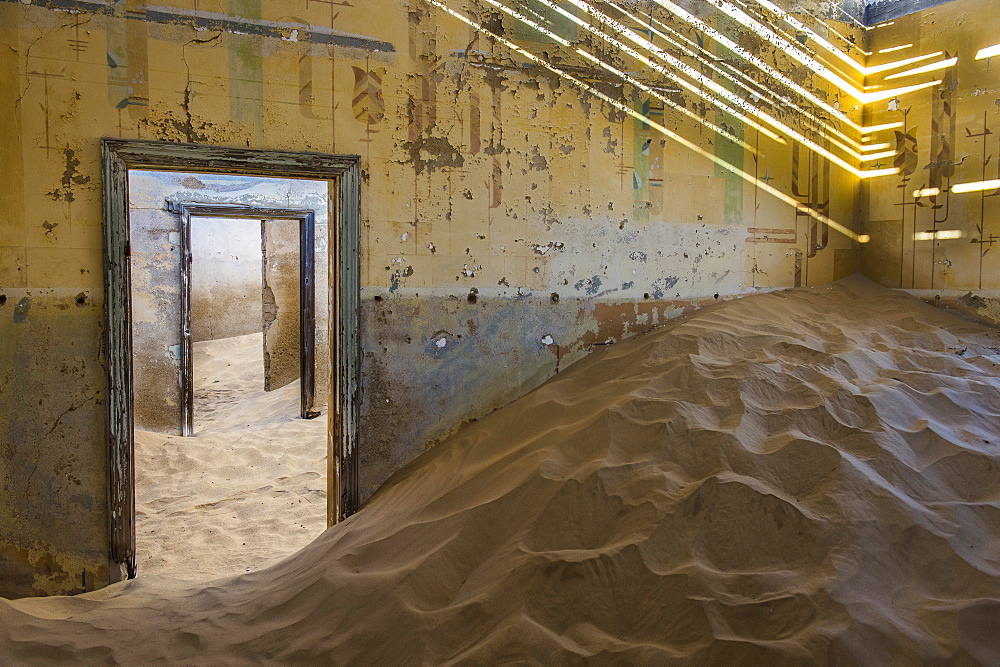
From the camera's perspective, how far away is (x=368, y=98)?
130 inches

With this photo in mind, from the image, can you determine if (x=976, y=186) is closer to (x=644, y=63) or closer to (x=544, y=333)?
(x=644, y=63)

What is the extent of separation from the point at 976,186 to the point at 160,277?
670cm

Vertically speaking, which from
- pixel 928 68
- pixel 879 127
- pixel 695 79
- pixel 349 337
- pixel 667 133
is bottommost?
pixel 349 337

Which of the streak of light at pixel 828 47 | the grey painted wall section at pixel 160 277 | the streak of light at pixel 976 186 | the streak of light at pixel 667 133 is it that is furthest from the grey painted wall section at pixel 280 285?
the streak of light at pixel 976 186

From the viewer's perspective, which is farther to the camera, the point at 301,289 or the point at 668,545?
the point at 301,289

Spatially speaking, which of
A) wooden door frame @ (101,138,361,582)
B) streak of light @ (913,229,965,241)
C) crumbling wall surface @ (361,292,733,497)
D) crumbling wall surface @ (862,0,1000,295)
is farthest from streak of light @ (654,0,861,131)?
wooden door frame @ (101,138,361,582)

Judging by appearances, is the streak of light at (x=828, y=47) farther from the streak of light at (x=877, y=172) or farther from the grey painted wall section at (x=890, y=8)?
the streak of light at (x=877, y=172)

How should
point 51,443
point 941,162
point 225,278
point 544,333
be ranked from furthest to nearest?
point 225,278 < point 941,162 < point 544,333 < point 51,443

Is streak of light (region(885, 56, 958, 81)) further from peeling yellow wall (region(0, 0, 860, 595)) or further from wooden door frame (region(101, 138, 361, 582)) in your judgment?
wooden door frame (region(101, 138, 361, 582))

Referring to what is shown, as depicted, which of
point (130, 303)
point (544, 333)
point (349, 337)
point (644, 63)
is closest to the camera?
point (130, 303)

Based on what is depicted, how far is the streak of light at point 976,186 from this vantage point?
152 inches

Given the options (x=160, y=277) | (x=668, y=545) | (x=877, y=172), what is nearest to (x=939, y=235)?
(x=877, y=172)

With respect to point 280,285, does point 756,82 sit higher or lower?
higher

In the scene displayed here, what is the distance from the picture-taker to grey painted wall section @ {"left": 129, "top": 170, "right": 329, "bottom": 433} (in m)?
5.96
